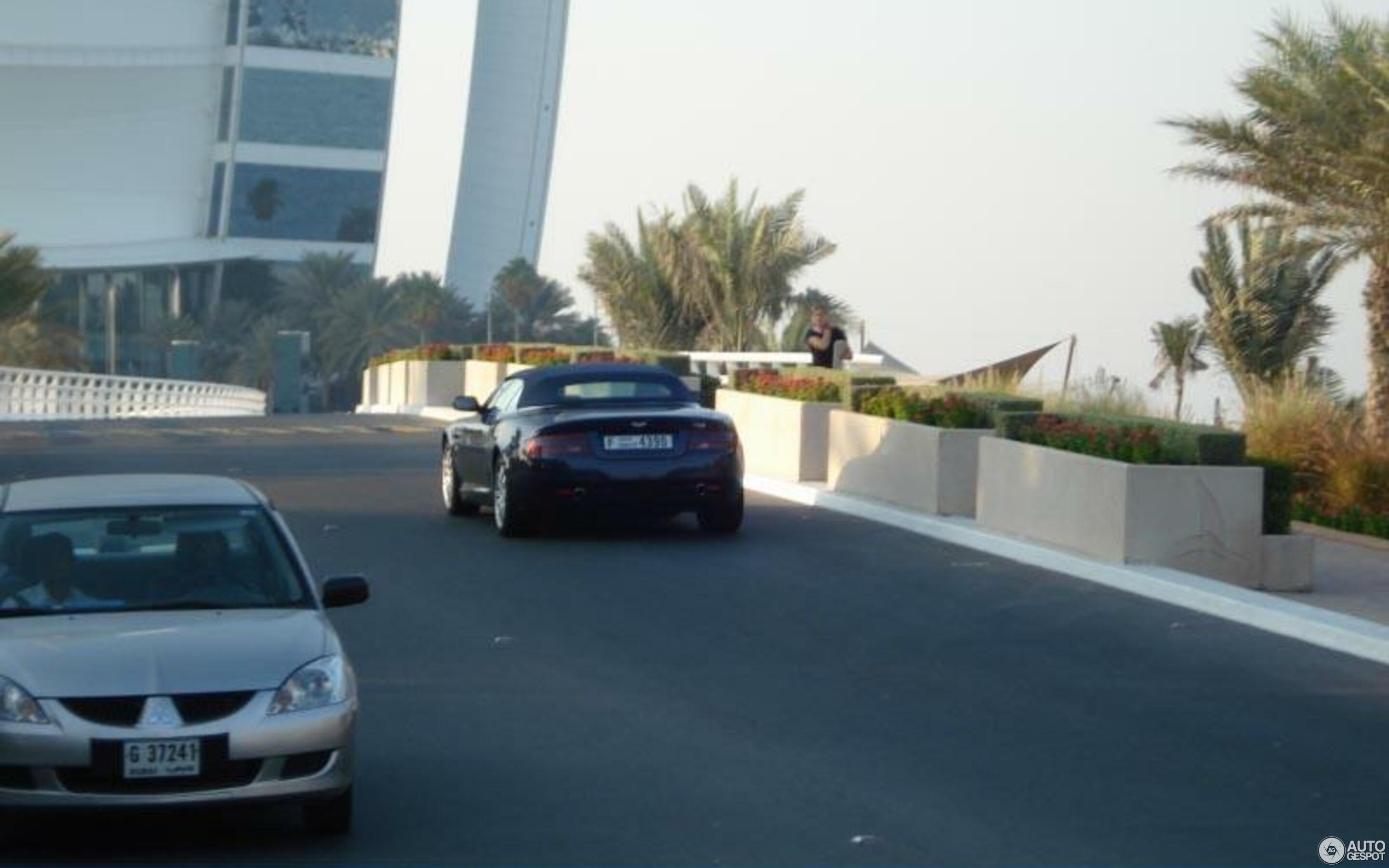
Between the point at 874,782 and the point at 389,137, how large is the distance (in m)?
98.3

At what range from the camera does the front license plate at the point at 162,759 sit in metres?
→ 7.97

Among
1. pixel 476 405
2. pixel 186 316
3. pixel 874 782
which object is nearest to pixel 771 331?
pixel 476 405

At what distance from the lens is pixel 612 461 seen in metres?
18.7

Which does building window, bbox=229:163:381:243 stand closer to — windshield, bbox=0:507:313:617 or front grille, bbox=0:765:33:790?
windshield, bbox=0:507:313:617

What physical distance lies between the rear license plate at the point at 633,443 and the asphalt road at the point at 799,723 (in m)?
0.80

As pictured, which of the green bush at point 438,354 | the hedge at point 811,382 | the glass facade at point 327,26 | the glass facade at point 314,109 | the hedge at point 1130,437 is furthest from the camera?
the glass facade at point 314,109

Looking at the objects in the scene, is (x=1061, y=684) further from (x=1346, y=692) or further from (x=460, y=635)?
(x=460, y=635)

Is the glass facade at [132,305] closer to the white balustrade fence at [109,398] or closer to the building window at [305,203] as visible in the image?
the building window at [305,203]

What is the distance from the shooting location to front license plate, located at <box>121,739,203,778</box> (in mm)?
7969

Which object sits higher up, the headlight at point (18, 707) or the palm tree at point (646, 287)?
the palm tree at point (646, 287)

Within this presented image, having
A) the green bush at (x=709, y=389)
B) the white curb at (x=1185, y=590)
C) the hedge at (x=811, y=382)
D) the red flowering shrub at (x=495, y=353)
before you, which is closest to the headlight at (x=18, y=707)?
the white curb at (x=1185, y=590)

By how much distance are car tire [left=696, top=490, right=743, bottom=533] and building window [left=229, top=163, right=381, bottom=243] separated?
8646cm

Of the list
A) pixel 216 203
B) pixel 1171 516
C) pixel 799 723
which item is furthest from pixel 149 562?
pixel 216 203

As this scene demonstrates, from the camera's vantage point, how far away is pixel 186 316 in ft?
332
